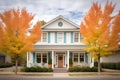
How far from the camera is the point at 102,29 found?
2645 cm

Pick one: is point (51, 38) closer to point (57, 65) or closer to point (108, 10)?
point (57, 65)

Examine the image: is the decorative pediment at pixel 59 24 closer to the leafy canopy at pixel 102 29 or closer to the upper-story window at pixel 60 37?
the upper-story window at pixel 60 37

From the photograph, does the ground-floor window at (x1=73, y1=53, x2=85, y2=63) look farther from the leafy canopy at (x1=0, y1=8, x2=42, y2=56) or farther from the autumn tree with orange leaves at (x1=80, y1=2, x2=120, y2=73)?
the leafy canopy at (x1=0, y1=8, x2=42, y2=56)

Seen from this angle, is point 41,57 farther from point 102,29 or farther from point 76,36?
point 102,29

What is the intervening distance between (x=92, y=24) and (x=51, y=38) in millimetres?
10285

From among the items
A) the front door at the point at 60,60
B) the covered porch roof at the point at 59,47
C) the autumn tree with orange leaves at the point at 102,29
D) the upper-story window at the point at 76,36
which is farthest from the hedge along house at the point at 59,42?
the autumn tree with orange leaves at the point at 102,29

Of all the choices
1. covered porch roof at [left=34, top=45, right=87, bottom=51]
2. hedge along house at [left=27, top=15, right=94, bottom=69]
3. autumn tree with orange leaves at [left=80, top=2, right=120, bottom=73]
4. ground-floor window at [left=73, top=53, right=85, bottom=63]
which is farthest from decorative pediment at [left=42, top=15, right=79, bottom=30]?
autumn tree with orange leaves at [left=80, top=2, right=120, bottom=73]

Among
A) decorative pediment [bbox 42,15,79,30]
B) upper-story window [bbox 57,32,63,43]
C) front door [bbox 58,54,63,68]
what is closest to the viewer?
decorative pediment [bbox 42,15,79,30]

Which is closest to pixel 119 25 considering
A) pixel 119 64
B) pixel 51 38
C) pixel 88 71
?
pixel 88 71

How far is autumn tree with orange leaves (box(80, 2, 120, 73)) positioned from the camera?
26406mm

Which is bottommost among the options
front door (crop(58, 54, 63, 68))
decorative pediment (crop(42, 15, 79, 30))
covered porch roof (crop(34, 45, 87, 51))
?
front door (crop(58, 54, 63, 68))

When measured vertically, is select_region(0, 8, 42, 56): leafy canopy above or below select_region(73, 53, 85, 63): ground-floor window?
above

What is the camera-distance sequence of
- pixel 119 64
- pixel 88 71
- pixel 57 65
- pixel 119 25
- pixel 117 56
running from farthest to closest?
pixel 117 56
pixel 57 65
pixel 119 64
pixel 88 71
pixel 119 25

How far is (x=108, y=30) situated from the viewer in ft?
87.0
